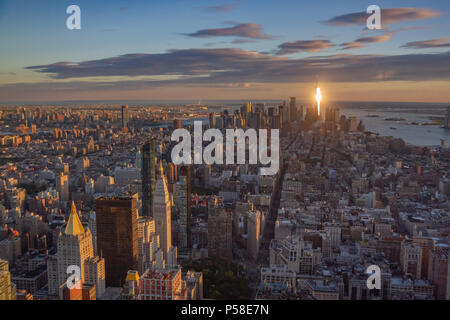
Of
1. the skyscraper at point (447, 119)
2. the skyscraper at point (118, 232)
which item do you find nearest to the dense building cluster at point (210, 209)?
the skyscraper at point (118, 232)

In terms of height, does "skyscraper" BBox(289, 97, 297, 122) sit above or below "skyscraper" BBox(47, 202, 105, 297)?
above

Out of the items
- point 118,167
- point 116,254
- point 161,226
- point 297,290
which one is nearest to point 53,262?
point 116,254

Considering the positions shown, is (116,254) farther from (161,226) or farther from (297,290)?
(297,290)

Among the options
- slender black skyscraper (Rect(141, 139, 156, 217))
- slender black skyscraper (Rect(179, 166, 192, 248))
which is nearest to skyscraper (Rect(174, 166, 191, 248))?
slender black skyscraper (Rect(179, 166, 192, 248))

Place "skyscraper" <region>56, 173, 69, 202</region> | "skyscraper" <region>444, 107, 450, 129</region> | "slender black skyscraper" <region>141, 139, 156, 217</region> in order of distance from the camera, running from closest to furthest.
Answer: "skyscraper" <region>444, 107, 450, 129</region>, "slender black skyscraper" <region>141, 139, 156, 217</region>, "skyscraper" <region>56, 173, 69, 202</region>

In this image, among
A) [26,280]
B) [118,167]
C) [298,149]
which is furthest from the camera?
[298,149]

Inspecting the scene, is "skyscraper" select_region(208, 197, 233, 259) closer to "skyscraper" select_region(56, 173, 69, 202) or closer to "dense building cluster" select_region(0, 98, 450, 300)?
"dense building cluster" select_region(0, 98, 450, 300)
